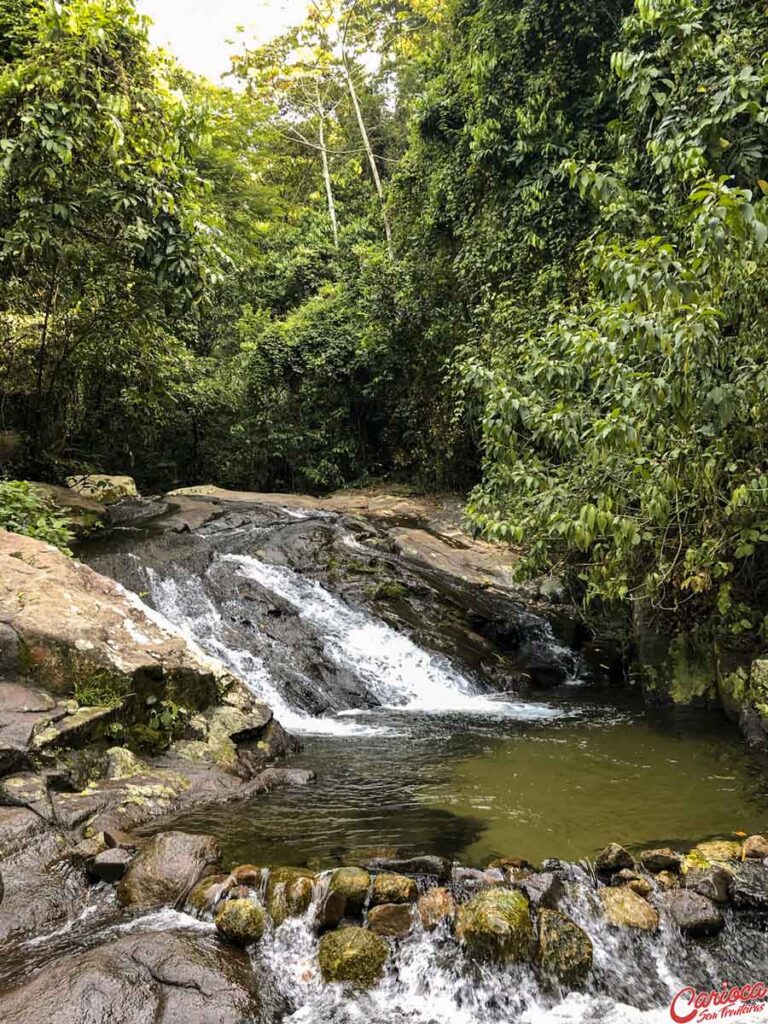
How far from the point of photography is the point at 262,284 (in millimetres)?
23812

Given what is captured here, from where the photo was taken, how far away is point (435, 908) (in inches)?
151

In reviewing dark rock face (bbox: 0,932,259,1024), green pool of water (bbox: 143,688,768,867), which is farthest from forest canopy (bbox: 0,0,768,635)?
dark rock face (bbox: 0,932,259,1024)

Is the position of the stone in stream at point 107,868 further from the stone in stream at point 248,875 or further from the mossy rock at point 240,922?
the mossy rock at point 240,922

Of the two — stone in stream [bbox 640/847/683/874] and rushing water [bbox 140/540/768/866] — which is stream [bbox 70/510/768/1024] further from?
stone in stream [bbox 640/847/683/874]

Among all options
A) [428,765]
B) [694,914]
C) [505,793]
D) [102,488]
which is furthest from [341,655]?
[102,488]

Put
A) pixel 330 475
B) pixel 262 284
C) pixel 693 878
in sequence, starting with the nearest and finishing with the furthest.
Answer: pixel 693 878 < pixel 330 475 < pixel 262 284

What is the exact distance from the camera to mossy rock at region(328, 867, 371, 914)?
391 cm

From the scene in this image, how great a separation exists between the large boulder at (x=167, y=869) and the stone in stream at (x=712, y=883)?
2.77 meters

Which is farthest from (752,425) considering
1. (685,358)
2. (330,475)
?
(330,475)

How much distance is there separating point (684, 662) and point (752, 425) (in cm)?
364

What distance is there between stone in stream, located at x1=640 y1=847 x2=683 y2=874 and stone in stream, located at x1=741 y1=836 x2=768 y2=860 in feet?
1.50

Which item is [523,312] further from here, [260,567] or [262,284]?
[262,284]

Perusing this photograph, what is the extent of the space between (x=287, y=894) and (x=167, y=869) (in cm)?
74

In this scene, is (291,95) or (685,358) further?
(291,95)
